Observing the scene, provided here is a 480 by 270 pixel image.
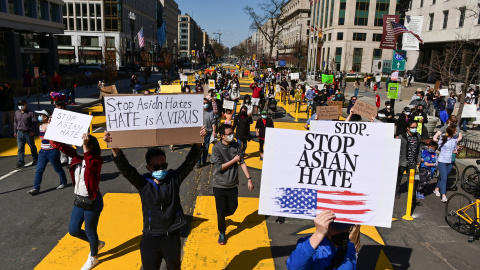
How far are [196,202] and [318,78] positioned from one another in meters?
49.3

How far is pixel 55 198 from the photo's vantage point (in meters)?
7.97

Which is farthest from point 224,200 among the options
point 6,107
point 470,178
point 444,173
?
point 6,107

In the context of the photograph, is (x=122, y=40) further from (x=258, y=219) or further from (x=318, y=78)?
(x=258, y=219)

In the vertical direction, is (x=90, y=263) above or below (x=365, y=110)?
below

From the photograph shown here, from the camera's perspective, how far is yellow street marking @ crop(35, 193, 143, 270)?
214 inches

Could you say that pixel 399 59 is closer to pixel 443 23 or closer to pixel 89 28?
pixel 443 23

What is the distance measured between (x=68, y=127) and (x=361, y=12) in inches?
3151

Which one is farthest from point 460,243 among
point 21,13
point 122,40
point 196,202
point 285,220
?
point 122,40

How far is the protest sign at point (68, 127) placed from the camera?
17.2ft

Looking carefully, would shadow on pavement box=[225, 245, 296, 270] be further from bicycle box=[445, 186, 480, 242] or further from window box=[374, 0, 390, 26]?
window box=[374, 0, 390, 26]

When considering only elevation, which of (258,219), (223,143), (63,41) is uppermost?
(63,41)

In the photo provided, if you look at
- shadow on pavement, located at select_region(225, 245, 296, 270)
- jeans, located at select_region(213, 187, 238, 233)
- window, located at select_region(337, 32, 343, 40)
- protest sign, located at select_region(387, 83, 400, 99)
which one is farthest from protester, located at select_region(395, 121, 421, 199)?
window, located at select_region(337, 32, 343, 40)

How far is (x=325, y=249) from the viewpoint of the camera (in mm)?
2775

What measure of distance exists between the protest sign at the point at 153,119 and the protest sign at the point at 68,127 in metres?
0.93
